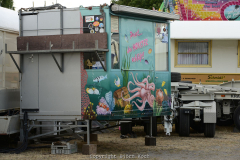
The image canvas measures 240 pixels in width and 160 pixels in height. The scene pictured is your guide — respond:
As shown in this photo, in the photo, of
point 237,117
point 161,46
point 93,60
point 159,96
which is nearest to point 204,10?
point 237,117

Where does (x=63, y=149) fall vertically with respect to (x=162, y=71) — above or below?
below

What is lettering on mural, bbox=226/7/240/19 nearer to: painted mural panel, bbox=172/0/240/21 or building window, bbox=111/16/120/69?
painted mural panel, bbox=172/0/240/21

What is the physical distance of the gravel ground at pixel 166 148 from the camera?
8117mm

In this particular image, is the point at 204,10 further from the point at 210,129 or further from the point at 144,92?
the point at 144,92

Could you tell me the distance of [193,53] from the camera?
49.2 feet

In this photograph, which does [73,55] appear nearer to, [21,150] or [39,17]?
[39,17]

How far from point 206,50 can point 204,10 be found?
3264 millimetres

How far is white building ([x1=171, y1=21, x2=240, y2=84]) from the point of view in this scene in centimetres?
1454

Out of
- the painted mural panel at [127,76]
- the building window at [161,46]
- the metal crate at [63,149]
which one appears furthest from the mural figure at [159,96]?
the metal crate at [63,149]

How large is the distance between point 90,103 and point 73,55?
3.38 ft

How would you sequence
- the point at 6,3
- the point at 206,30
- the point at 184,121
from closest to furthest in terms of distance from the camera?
the point at 184,121, the point at 206,30, the point at 6,3

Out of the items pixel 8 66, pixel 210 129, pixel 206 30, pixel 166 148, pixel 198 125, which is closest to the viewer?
pixel 8 66

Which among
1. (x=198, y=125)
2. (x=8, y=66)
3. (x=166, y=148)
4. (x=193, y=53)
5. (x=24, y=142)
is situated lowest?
(x=166, y=148)

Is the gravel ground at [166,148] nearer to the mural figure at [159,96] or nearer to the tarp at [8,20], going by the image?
the mural figure at [159,96]
